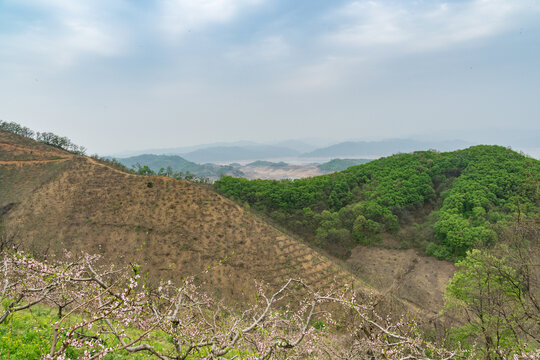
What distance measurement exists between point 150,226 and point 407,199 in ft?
118

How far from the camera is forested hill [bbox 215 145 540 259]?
3243 centimetres

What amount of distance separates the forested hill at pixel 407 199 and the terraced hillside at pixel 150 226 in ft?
31.8

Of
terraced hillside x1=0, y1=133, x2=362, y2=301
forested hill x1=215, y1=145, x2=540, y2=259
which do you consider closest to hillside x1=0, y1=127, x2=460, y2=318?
terraced hillside x1=0, y1=133, x2=362, y2=301

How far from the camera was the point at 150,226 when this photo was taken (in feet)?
87.7

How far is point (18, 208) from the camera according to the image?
2664 cm

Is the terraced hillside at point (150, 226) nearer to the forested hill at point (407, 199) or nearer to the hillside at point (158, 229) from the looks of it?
the hillside at point (158, 229)

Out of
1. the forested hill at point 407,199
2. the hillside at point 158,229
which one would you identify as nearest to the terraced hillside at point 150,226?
the hillside at point 158,229

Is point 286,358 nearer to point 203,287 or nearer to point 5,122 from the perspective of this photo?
point 203,287

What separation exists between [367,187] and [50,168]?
46.1 metres

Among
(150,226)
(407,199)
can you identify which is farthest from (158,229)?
(407,199)

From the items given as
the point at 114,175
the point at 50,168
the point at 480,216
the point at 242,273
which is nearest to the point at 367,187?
the point at 480,216

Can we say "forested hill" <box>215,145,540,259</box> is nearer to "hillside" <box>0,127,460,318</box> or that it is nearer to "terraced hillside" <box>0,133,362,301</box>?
"hillside" <box>0,127,460,318</box>

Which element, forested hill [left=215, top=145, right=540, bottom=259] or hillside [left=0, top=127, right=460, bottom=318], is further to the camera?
forested hill [left=215, top=145, right=540, bottom=259]

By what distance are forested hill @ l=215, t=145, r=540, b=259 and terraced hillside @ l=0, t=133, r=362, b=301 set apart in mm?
9698
